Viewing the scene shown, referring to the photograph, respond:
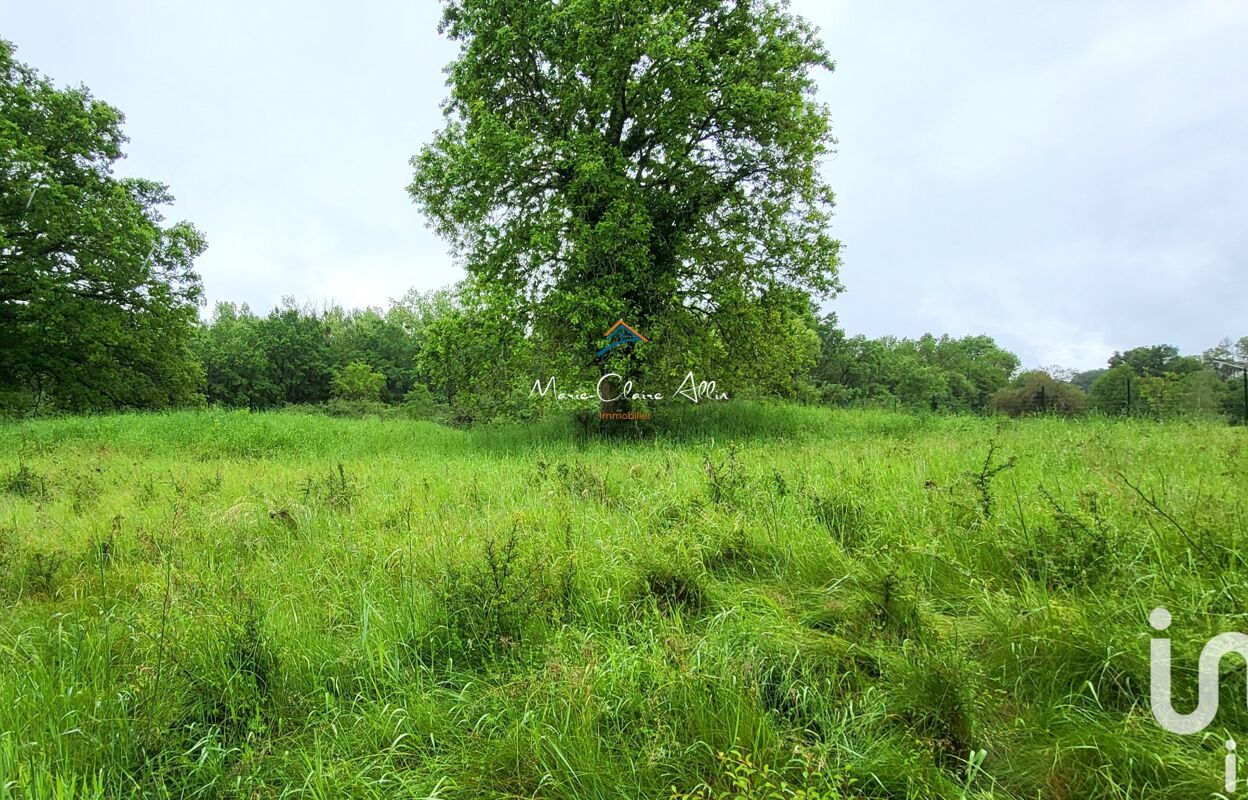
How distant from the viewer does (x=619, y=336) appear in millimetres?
10820

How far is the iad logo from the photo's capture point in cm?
158

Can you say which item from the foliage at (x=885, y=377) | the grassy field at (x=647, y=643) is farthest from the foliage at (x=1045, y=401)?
the foliage at (x=885, y=377)

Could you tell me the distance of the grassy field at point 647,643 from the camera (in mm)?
1625

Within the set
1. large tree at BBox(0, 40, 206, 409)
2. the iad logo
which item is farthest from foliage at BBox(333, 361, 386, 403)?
the iad logo

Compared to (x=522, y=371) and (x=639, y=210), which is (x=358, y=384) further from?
(x=639, y=210)

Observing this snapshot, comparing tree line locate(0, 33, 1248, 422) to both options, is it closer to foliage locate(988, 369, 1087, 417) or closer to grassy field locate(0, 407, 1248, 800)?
foliage locate(988, 369, 1087, 417)

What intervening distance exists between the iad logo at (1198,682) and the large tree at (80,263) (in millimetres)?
27892

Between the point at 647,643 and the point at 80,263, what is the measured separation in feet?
91.3

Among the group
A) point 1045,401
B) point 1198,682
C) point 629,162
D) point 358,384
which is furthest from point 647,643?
point 358,384

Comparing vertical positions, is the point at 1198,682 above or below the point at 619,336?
below

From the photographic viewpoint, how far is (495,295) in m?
10.1

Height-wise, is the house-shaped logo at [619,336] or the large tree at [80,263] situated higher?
the large tree at [80,263]

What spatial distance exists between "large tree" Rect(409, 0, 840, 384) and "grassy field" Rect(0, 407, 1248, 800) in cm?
671

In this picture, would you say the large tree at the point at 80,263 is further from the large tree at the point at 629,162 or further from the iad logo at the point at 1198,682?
the iad logo at the point at 1198,682
